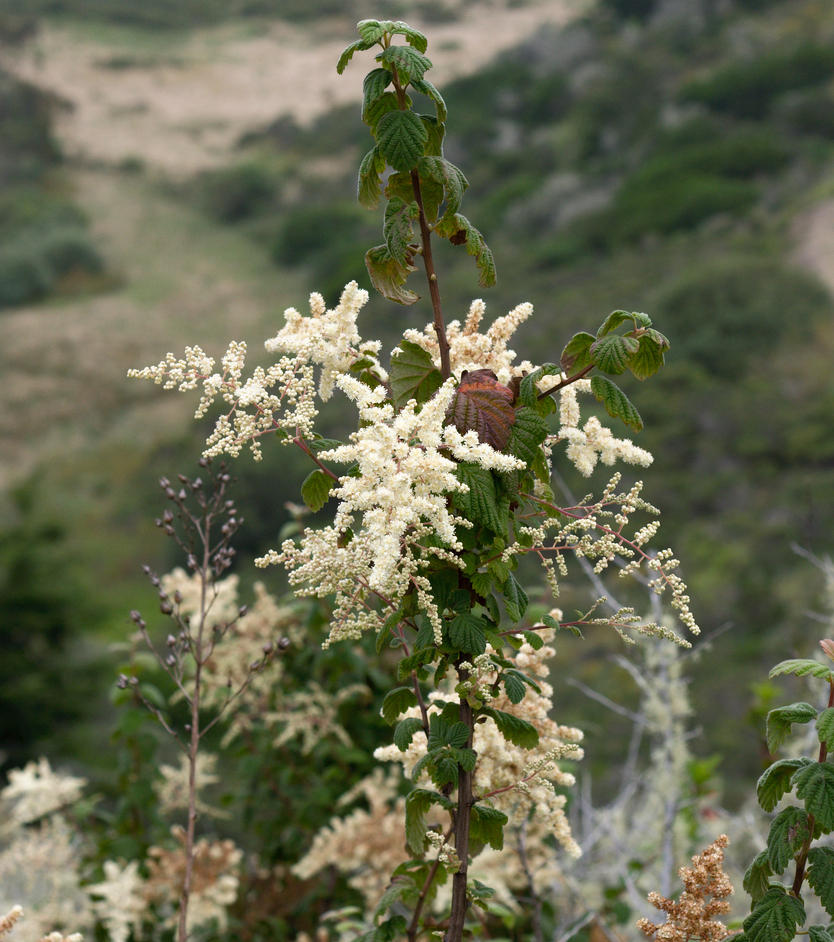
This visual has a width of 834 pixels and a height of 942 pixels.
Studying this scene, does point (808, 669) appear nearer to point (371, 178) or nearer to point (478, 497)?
point (478, 497)

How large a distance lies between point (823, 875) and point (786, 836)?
8 centimetres

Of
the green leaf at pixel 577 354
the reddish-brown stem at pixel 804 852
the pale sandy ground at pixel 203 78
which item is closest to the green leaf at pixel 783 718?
the reddish-brown stem at pixel 804 852

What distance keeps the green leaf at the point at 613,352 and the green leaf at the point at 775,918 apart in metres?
0.83

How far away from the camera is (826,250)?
54.6 ft

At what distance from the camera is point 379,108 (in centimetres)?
152

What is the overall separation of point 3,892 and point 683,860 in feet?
10.1

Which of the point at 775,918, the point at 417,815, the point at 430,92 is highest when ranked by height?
the point at 430,92

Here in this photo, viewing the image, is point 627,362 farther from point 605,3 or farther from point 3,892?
point 605,3

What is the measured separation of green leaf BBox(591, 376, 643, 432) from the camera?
57.4 inches

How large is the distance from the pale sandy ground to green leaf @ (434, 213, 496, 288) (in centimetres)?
3622

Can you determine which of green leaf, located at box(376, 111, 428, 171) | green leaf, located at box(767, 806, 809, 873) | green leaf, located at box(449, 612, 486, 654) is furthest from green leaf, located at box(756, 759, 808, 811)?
green leaf, located at box(376, 111, 428, 171)

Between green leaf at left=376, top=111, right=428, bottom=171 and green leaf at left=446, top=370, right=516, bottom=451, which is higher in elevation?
green leaf at left=376, top=111, right=428, bottom=171

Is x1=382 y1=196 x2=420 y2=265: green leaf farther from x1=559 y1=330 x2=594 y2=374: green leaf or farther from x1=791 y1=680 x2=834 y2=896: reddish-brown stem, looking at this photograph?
x1=791 y1=680 x2=834 y2=896: reddish-brown stem

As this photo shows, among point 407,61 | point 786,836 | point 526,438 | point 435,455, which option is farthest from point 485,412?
point 786,836
